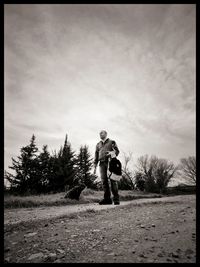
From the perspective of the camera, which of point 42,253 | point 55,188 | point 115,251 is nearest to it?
point 115,251

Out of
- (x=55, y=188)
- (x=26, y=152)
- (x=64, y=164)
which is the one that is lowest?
(x=55, y=188)

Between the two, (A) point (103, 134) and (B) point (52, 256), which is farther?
(A) point (103, 134)

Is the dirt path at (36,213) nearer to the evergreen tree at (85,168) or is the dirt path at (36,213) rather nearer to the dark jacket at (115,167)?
the dark jacket at (115,167)

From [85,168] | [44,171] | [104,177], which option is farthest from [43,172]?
[104,177]

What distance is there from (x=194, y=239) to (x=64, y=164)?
2222 centimetres

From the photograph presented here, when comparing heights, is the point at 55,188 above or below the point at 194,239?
below

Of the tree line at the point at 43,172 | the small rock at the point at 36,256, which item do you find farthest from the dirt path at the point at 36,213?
the tree line at the point at 43,172

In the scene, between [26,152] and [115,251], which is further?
[26,152]

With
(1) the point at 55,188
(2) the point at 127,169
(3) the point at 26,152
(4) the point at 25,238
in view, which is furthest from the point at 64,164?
(4) the point at 25,238

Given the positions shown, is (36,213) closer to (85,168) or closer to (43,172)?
(43,172)

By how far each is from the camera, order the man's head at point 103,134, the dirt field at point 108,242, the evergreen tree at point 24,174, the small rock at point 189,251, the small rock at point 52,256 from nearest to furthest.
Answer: the small rock at point 189,251 → the dirt field at point 108,242 → the small rock at point 52,256 → the man's head at point 103,134 → the evergreen tree at point 24,174

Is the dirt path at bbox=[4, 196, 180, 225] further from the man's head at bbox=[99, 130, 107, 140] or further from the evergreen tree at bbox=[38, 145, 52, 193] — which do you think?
the evergreen tree at bbox=[38, 145, 52, 193]

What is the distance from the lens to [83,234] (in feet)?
7.68
